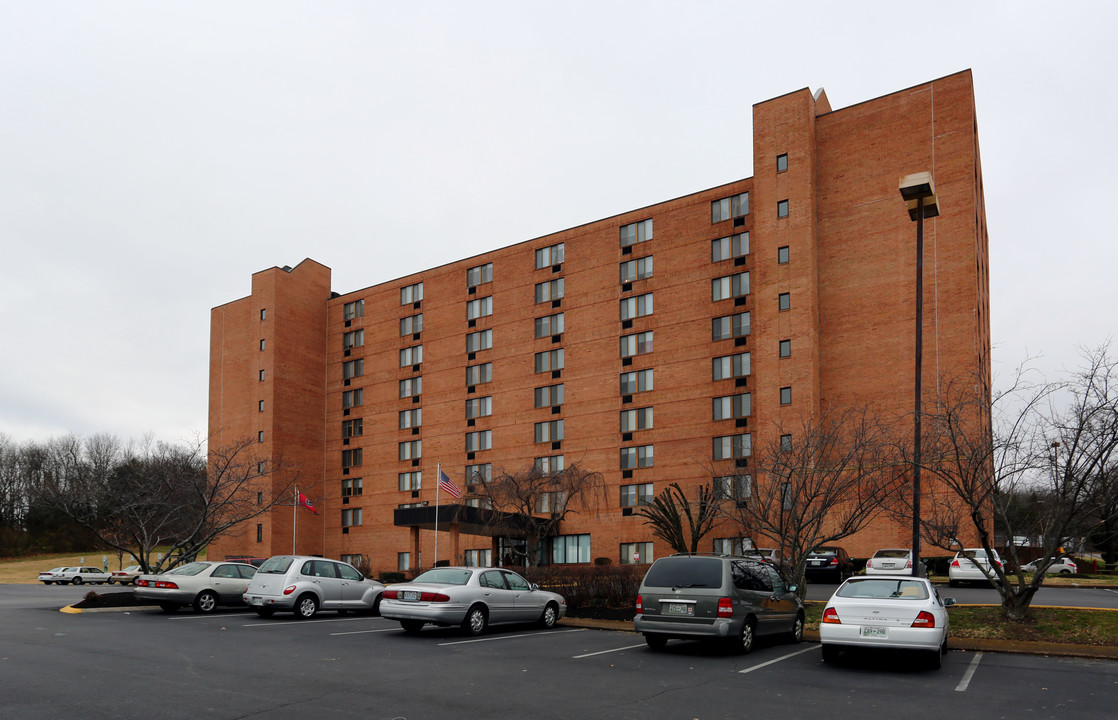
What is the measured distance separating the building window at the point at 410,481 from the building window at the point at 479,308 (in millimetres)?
11399

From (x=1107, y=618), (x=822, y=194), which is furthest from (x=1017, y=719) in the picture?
(x=822, y=194)

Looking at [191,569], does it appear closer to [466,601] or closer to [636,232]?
[466,601]

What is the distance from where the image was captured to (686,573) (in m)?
15.0

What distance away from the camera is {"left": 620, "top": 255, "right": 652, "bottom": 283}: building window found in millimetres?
52688

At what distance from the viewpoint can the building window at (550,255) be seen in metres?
56.5

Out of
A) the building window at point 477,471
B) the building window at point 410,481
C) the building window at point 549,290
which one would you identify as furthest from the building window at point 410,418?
the building window at point 549,290

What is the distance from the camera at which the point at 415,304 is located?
210ft

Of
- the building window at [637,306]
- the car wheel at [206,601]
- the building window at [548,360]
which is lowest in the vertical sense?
the car wheel at [206,601]

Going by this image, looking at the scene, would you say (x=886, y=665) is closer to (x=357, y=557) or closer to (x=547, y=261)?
(x=547, y=261)

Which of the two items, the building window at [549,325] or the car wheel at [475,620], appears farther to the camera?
the building window at [549,325]

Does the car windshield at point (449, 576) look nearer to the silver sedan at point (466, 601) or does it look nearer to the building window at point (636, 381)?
the silver sedan at point (466, 601)

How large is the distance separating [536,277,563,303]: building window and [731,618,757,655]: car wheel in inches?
1651

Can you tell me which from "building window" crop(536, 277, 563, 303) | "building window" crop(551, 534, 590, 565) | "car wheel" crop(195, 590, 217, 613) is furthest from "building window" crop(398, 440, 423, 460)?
"car wheel" crop(195, 590, 217, 613)

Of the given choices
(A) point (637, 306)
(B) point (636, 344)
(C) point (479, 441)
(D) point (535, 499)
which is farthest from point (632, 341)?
(C) point (479, 441)
